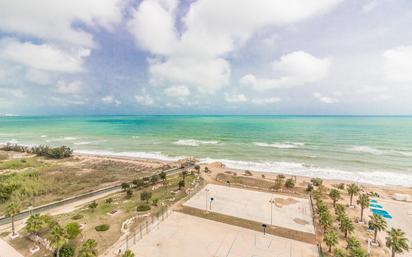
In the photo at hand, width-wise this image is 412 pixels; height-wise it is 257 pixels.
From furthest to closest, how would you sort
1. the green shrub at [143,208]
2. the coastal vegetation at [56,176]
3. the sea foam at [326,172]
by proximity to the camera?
the sea foam at [326,172], the coastal vegetation at [56,176], the green shrub at [143,208]

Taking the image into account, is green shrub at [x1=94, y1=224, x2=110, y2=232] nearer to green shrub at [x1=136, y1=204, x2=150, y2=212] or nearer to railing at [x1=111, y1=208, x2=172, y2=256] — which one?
railing at [x1=111, y1=208, x2=172, y2=256]

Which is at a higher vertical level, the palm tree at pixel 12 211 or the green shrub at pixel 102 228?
the palm tree at pixel 12 211

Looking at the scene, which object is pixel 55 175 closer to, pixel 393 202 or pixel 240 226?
pixel 240 226

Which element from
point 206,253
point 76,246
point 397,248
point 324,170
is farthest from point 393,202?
point 76,246

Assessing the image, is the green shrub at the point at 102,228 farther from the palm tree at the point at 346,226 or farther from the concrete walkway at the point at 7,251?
the palm tree at the point at 346,226

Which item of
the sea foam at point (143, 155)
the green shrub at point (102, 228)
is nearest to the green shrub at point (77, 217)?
the green shrub at point (102, 228)

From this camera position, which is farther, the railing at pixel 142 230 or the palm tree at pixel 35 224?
the railing at pixel 142 230

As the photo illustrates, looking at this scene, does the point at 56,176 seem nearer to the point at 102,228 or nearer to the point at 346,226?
the point at 102,228
